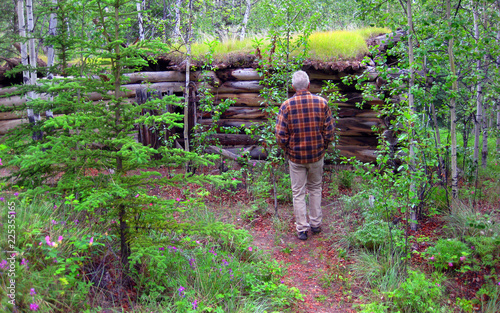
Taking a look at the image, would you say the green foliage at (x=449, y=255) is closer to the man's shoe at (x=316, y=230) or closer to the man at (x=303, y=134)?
the man's shoe at (x=316, y=230)

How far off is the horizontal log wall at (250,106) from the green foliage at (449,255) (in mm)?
3745

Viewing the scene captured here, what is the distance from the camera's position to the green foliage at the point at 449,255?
367 cm

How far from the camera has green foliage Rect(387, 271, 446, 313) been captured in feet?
10.5

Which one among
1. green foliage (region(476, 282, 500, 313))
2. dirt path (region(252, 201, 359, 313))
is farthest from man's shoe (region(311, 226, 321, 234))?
green foliage (region(476, 282, 500, 313))

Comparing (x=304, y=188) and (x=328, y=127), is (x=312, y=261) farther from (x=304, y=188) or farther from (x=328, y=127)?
(x=328, y=127)

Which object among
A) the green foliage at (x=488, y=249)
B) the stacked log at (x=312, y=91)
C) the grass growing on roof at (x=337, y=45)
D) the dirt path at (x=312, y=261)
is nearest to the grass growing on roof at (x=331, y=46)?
the grass growing on roof at (x=337, y=45)

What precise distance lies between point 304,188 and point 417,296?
2.26 meters

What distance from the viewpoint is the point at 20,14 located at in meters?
5.79

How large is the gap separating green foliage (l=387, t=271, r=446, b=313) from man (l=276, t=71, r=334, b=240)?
6.15 ft

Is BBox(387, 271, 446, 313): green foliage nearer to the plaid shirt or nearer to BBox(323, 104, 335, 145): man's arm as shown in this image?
the plaid shirt

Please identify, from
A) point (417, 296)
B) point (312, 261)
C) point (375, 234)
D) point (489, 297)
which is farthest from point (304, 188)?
point (489, 297)

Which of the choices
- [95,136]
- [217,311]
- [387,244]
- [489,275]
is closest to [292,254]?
[387,244]

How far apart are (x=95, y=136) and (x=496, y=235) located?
4182 mm

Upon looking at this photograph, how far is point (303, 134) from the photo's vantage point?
4914 millimetres
